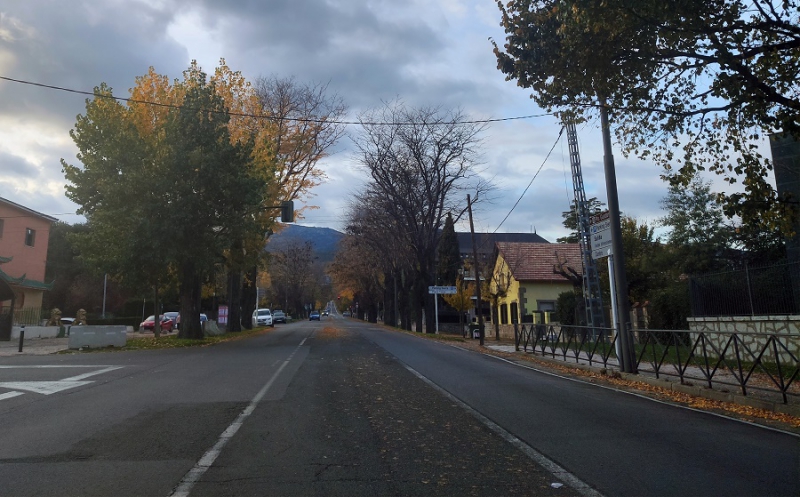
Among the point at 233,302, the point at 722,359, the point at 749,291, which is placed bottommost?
the point at 722,359

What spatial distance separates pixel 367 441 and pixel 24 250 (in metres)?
41.9

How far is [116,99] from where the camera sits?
23406 mm

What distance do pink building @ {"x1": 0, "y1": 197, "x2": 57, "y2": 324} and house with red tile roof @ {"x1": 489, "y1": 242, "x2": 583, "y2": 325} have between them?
99.2ft

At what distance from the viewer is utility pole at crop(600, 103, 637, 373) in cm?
1408

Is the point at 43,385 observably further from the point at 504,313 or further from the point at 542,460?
the point at 504,313

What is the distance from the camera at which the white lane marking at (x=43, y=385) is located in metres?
11.0

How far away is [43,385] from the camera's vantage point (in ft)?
38.4

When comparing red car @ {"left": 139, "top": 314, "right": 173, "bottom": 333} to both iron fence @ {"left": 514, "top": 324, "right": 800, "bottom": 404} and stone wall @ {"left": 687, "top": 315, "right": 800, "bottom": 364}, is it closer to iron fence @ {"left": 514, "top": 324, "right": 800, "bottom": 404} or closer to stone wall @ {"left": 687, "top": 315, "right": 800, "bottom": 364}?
iron fence @ {"left": 514, "top": 324, "right": 800, "bottom": 404}

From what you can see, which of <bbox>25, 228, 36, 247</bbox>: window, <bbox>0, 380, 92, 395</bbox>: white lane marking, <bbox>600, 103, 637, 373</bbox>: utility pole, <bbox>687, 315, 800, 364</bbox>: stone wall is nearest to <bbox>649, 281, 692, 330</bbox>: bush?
<bbox>687, 315, 800, 364</bbox>: stone wall

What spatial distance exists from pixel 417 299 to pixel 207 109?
21.9 m

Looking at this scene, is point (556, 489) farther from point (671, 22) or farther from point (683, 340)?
point (683, 340)

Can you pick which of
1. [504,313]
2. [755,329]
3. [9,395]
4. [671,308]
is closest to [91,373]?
[9,395]

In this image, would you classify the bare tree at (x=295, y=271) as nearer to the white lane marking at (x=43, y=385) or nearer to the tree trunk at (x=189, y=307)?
the tree trunk at (x=189, y=307)

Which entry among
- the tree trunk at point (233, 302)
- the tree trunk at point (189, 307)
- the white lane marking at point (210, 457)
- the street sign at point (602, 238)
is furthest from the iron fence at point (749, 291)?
the tree trunk at point (233, 302)
